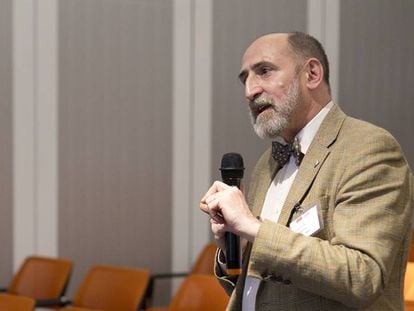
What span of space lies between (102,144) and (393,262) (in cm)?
438

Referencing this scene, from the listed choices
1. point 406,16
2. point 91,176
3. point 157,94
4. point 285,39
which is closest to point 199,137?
point 157,94

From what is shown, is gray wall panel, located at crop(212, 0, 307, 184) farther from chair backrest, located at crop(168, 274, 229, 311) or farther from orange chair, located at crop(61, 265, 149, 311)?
chair backrest, located at crop(168, 274, 229, 311)

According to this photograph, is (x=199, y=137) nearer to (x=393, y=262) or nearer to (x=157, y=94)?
(x=157, y=94)

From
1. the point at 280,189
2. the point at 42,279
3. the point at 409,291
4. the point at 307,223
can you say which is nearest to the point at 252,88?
the point at 280,189

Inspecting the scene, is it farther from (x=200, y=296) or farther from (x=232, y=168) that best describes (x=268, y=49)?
(x=200, y=296)

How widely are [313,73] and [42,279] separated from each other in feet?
11.9

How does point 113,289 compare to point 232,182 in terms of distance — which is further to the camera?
point 113,289

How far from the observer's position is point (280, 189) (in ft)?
6.23

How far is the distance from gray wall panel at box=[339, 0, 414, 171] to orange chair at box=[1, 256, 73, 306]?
10.3 feet

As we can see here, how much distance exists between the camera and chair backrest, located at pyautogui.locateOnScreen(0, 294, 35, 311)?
3467 mm

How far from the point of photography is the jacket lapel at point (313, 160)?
173 centimetres

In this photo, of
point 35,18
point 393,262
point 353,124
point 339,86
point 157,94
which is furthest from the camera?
point 339,86

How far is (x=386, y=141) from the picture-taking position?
168 centimetres

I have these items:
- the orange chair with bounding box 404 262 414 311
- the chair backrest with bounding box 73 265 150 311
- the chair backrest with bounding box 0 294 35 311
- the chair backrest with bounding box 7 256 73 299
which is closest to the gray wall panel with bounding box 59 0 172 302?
the chair backrest with bounding box 7 256 73 299
